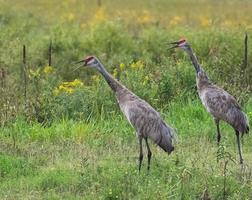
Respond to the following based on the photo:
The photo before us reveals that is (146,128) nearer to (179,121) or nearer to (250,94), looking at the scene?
(179,121)

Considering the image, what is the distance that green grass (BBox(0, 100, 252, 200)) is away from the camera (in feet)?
27.7

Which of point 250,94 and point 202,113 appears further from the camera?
point 250,94

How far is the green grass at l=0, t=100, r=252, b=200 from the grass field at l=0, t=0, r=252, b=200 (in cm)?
2


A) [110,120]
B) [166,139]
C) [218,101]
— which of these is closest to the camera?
[166,139]

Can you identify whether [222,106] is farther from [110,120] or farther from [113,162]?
[110,120]

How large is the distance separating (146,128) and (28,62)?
6.66 meters

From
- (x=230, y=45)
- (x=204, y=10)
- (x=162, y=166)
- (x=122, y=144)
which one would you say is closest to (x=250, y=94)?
(x=230, y=45)

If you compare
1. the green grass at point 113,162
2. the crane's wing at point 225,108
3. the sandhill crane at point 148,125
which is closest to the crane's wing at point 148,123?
the sandhill crane at point 148,125

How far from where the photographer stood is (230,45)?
14.9 metres

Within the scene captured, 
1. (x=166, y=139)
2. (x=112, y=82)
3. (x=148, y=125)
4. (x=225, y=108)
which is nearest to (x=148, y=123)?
(x=148, y=125)

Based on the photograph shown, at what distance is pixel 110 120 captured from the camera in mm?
11695

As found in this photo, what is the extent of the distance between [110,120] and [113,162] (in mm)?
2118

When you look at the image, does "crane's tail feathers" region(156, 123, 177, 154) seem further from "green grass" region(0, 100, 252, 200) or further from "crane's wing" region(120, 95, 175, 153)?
"green grass" region(0, 100, 252, 200)

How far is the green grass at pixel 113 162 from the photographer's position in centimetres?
843
